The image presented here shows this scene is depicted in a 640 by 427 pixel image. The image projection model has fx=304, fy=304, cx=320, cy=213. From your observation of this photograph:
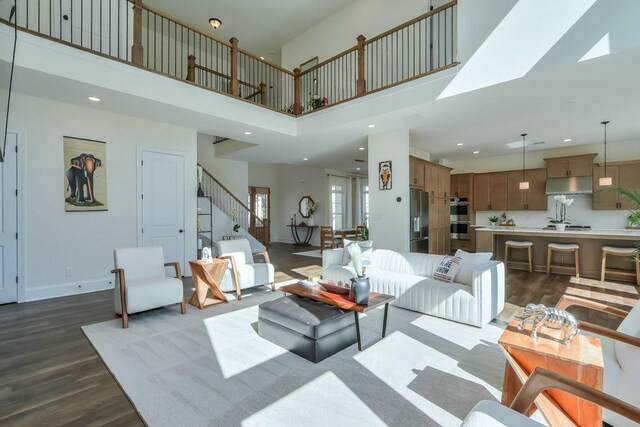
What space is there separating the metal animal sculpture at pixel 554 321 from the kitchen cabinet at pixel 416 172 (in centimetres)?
442

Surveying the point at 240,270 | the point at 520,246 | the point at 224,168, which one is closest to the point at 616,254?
the point at 520,246

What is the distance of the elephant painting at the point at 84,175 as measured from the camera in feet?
15.4

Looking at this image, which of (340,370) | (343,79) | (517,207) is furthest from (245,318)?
(517,207)

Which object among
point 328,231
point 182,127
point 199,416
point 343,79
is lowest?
point 199,416

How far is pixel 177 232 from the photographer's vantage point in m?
5.92

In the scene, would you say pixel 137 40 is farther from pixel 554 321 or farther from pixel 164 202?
pixel 554 321

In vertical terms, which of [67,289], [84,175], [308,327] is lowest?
[67,289]

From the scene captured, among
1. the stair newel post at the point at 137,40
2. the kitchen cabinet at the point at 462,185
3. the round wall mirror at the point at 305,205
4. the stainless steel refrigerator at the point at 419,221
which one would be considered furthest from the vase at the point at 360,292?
the round wall mirror at the point at 305,205

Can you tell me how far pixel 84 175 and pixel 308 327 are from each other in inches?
181

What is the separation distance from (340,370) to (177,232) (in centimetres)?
466

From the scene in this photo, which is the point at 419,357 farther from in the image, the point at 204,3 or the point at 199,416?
the point at 204,3

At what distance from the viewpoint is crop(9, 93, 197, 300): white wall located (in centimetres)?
440

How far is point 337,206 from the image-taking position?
1162 centimetres

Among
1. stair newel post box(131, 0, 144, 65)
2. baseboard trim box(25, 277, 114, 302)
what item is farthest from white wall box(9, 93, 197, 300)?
Result: stair newel post box(131, 0, 144, 65)
